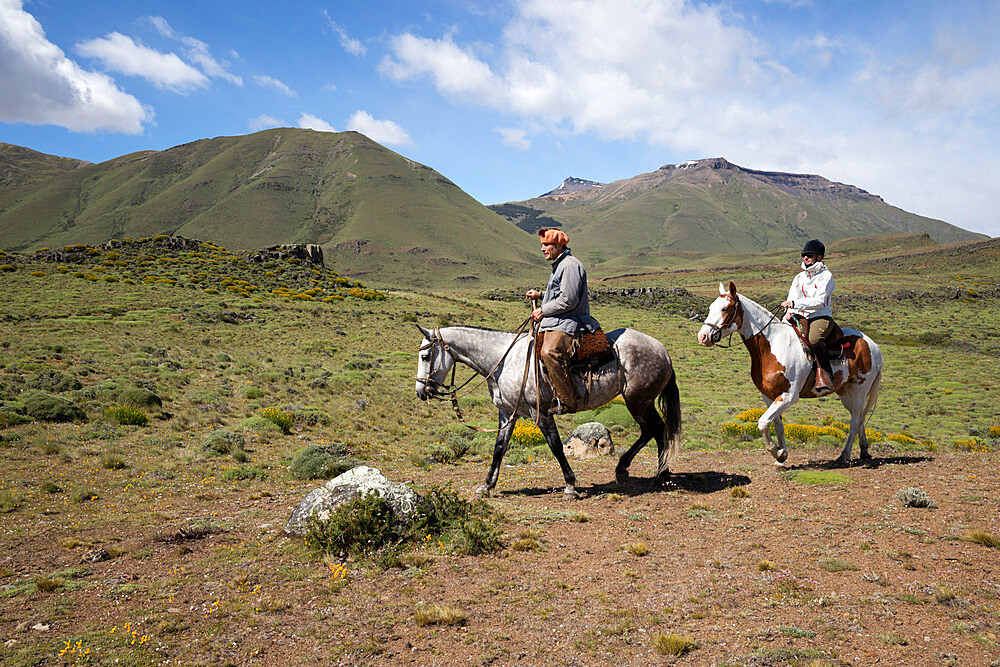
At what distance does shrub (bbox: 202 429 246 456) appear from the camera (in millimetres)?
12961

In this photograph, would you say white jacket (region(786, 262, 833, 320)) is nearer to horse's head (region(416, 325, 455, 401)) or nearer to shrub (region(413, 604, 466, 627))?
horse's head (region(416, 325, 455, 401))

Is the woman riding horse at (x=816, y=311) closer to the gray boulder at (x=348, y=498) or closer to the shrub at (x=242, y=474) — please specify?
the gray boulder at (x=348, y=498)

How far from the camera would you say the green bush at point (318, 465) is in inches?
449

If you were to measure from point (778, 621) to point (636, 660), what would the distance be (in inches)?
57.3

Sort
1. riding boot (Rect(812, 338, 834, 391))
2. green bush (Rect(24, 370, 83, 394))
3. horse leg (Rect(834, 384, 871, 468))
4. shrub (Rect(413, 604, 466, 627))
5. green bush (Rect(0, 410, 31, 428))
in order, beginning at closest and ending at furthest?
shrub (Rect(413, 604, 466, 627)), riding boot (Rect(812, 338, 834, 391)), horse leg (Rect(834, 384, 871, 468)), green bush (Rect(0, 410, 31, 428)), green bush (Rect(24, 370, 83, 394))

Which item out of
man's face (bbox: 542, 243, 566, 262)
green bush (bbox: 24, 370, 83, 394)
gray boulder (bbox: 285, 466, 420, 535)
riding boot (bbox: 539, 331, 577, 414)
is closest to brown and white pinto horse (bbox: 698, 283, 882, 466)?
riding boot (bbox: 539, 331, 577, 414)

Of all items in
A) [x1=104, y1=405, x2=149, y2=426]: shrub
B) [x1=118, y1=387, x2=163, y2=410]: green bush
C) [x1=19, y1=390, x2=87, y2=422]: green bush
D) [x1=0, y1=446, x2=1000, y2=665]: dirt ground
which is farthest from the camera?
[x1=118, y1=387, x2=163, y2=410]: green bush

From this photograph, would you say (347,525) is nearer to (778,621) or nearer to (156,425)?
(778,621)

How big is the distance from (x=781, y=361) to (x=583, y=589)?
5.76 m

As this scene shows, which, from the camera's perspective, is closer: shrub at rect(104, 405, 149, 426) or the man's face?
the man's face

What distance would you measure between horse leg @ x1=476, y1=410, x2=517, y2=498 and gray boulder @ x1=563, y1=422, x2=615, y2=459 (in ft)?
13.9

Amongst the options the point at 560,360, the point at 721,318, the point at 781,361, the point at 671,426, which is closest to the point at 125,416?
the point at 560,360

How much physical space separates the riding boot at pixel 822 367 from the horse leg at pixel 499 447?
5.53 m

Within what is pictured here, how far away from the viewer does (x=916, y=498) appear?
6.96 m
